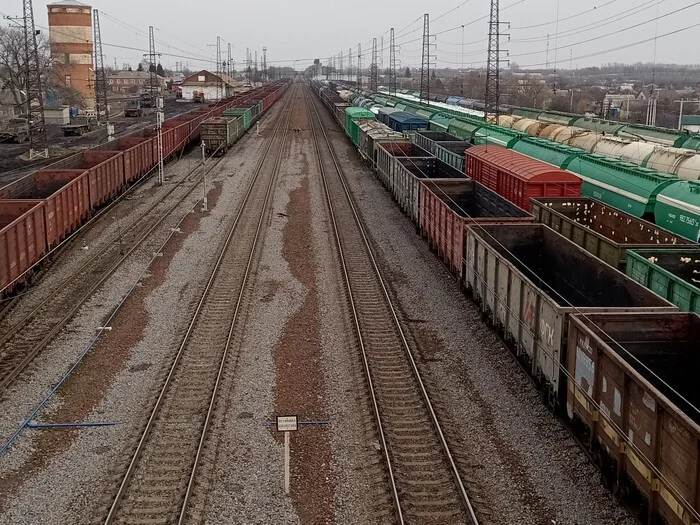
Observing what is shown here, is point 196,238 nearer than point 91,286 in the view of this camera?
No

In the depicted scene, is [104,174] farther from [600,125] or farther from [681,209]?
[600,125]

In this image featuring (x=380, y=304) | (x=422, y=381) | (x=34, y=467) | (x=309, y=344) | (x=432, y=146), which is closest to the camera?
(x=34, y=467)

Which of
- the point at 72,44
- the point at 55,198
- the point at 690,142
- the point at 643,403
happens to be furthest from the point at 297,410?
the point at 72,44

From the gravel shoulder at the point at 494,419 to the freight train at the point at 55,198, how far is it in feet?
32.1

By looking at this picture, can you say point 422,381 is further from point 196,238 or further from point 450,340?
point 196,238

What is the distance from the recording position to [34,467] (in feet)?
33.8

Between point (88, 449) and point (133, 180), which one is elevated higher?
point (133, 180)

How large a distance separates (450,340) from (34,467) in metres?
8.74

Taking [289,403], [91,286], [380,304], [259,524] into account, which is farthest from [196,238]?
[259,524]

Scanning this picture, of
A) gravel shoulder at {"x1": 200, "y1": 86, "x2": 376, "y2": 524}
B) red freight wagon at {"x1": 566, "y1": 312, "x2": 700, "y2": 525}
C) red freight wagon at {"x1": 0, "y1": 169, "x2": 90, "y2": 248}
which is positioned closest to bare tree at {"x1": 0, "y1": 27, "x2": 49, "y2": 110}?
red freight wagon at {"x1": 0, "y1": 169, "x2": 90, "y2": 248}

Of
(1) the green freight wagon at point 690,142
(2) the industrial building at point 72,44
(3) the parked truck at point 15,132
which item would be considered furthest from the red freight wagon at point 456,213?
(2) the industrial building at point 72,44

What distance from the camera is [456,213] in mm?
19812

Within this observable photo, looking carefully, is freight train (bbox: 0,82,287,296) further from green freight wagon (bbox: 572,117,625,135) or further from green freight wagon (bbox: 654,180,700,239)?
green freight wagon (bbox: 572,117,625,135)

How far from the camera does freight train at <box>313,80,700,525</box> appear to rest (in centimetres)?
823
